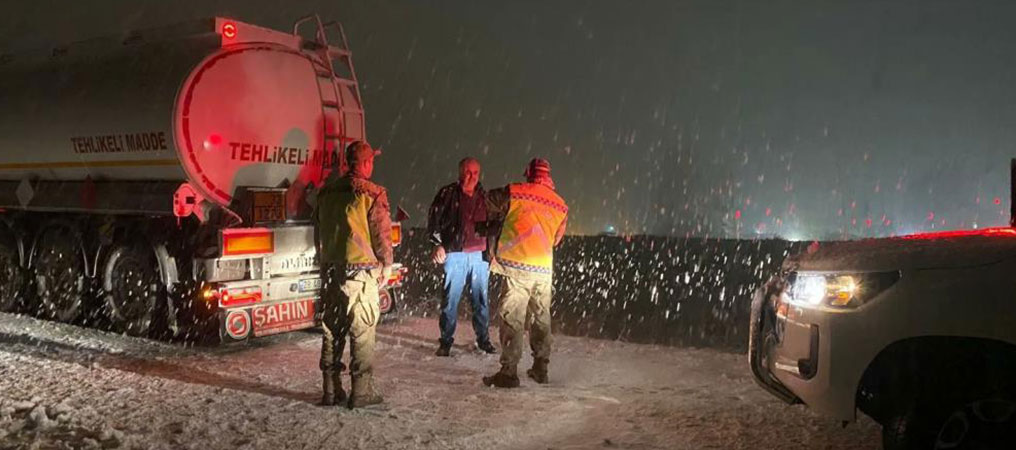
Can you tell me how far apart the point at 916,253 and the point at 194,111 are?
6367mm

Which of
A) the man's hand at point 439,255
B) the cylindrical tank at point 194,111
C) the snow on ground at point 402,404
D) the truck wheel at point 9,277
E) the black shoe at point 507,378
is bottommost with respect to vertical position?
the snow on ground at point 402,404

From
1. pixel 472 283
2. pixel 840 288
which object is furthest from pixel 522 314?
pixel 840 288

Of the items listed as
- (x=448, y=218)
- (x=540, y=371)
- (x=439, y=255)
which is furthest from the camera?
(x=448, y=218)

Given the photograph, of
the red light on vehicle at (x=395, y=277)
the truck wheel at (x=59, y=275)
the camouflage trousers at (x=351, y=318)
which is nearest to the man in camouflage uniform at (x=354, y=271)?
the camouflage trousers at (x=351, y=318)

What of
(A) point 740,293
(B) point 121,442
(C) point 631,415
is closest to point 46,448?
(B) point 121,442

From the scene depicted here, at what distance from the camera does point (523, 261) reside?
20.3ft

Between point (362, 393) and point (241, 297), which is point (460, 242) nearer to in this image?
point (241, 297)

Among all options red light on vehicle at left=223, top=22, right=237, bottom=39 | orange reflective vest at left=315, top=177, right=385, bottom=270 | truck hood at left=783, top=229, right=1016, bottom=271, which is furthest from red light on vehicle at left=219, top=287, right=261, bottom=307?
truck hood at left=783, top=229, right=1016, bottom=271

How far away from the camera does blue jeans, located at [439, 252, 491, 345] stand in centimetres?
773

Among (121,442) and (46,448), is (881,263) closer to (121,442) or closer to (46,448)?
(121,442)

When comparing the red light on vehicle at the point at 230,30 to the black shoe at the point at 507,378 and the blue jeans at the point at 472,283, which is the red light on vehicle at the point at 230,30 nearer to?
the blue jeans at the point at 472,283

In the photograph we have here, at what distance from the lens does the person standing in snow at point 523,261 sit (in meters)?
6.20

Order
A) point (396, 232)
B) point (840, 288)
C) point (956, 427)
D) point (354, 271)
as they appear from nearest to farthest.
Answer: point (956, 427) → point (840, 288) → point (354, 271) → point (396, 232)

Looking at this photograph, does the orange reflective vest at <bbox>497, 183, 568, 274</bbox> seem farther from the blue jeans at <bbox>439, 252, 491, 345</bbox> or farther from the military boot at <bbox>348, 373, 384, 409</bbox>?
the blue jeans at <bbox>439, 252, 491, 345</bbox>
